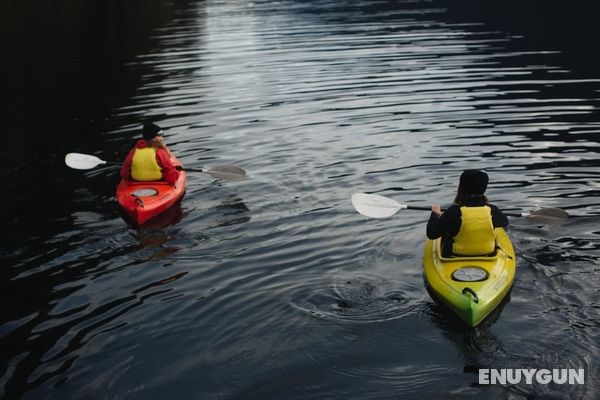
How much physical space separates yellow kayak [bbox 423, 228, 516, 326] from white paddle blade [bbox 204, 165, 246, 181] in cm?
554

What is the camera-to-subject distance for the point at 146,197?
44.7 feet

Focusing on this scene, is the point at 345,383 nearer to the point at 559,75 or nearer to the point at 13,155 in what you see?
the point at 13,155

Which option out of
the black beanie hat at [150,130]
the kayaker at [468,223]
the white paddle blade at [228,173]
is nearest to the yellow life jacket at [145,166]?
the black beanie hat at [150,130]

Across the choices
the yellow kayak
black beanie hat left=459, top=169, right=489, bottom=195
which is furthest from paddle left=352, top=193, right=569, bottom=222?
black beanie hat left=459, top=169, right=489, bottom=195

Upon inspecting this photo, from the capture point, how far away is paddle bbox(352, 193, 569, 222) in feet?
38.4

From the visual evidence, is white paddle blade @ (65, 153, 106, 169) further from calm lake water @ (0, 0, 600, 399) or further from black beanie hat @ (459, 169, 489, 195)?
black beanie hat @ (459, 169, 489, 195)

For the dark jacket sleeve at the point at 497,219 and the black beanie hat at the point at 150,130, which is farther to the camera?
the black beanie hat at the point at 150,130

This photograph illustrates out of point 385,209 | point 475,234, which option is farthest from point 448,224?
point 385,209

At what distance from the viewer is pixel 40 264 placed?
38.7 feet

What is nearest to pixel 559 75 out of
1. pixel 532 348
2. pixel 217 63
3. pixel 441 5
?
pixel 217 63

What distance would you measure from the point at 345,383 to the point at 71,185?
10.5 meters

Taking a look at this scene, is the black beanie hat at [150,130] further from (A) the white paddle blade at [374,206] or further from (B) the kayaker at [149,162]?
(A) the white paddle blade at [374,206]

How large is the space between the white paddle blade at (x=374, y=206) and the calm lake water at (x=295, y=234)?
536 mm

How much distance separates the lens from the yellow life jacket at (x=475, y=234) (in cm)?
980
